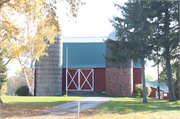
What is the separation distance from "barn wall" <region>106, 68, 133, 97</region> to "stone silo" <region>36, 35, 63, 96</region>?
7160 mm

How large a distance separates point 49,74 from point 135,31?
1399cm

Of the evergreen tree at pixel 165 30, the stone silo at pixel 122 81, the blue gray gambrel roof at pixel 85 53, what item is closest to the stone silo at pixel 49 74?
the blue gray gambrel roof at pixel 85 53

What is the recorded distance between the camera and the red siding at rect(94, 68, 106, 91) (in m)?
28.7

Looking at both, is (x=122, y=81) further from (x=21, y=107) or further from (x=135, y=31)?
(x=21, y=107)

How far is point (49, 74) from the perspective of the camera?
2577 cm

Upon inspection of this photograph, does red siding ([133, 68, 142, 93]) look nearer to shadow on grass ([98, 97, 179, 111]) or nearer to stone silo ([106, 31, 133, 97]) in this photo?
stone silo ([106, 31, 133, 97])

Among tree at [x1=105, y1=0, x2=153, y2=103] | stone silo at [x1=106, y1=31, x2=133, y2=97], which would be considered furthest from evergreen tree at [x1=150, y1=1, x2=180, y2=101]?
stone silo at [x1=106, y1=31, x2=133, y2=97]

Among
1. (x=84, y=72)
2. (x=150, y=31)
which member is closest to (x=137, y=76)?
(x=84, y=72)

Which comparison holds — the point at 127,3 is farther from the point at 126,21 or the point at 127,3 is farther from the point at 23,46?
the point at 23,46

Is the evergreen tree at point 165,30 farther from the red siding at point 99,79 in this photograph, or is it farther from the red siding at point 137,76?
the red siding at point 99,79

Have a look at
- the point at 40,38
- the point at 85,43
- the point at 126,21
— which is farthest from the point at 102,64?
the point at 126,21

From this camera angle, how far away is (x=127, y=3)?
650 inches

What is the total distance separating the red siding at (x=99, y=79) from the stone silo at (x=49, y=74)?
555 cm

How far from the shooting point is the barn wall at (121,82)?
24.2 meters
